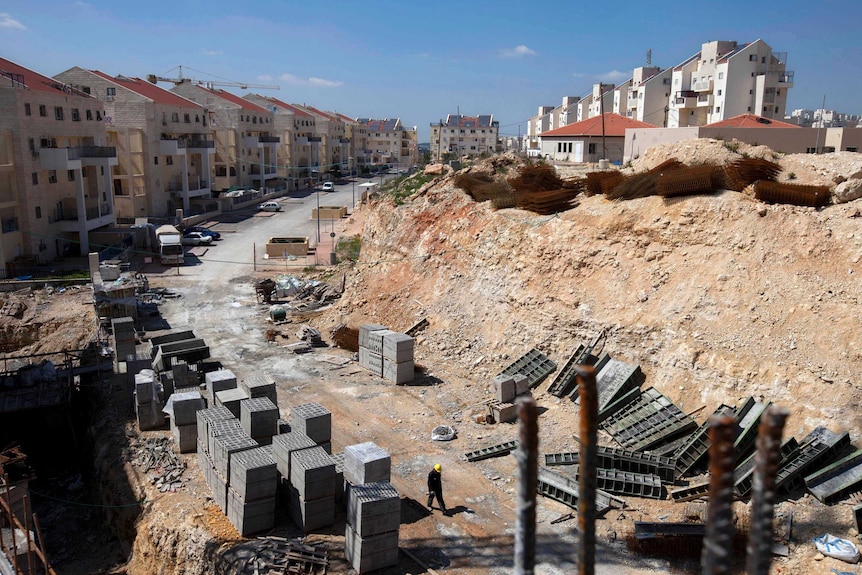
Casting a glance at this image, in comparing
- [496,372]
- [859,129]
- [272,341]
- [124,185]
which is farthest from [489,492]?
[124,185]

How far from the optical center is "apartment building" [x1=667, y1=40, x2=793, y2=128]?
49.2 m

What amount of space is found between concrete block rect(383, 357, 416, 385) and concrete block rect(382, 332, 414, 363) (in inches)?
4.7

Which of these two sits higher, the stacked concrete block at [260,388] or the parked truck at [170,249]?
the parked truck at [170,249]

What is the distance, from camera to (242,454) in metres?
11.8

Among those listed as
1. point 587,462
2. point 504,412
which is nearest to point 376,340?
point 504,412

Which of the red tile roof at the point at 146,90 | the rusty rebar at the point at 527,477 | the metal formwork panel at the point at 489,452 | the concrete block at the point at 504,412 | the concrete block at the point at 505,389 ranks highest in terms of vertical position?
the red tile roof at the point at 146,90

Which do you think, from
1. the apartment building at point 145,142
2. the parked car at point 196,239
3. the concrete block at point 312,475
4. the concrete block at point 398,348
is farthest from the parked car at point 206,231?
the concrete block at point 312,475

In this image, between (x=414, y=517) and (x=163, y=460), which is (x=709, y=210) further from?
(x=163, y=460)

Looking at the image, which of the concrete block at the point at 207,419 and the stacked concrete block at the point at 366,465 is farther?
the concrete block at the point at 207,419

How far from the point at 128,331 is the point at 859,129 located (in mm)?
33698

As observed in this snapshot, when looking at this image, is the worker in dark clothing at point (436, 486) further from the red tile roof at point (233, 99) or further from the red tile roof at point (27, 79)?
the red tile roof at point (233, 99)

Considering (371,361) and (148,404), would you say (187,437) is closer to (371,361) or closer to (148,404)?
(148,404)

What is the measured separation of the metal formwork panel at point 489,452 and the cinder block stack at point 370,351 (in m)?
5.74

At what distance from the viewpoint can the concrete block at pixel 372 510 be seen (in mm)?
10596
